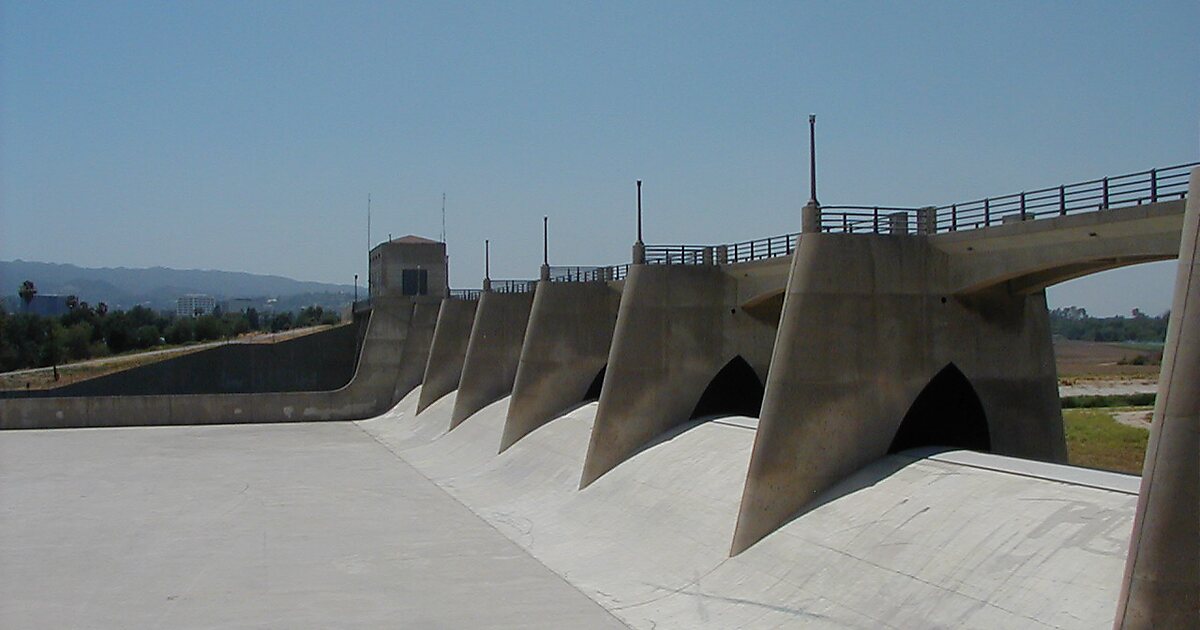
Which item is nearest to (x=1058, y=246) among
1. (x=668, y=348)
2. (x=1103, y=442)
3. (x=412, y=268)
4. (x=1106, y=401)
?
(x=668, y=348)

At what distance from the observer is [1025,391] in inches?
1053

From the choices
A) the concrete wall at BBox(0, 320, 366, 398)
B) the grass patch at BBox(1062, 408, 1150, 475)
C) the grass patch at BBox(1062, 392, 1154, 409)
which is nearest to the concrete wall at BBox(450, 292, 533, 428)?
the concrete wall at BBox(0, 320, 366, 398)

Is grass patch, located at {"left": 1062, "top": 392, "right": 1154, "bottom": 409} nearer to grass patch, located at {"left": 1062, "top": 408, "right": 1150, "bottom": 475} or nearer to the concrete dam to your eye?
grass patch, located at {"left": 1062, "top": 408, "right": 1150, "bottom": 475}

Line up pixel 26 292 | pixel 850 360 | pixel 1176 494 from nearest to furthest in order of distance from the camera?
pixel 1176 494 → pixel 850 360 → pixel 26 292

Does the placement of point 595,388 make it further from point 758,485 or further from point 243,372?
point 243,372

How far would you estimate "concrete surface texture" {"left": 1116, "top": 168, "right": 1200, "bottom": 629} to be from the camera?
1458 cm

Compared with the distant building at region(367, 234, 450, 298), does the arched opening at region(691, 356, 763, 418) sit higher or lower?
lower

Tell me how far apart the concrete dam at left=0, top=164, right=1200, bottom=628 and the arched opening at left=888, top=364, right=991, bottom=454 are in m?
0.05

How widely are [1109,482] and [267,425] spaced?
5043cm

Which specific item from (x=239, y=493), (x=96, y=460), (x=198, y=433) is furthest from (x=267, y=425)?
(x=239, y=493)

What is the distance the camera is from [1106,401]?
80625mm

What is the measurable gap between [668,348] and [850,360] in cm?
1171

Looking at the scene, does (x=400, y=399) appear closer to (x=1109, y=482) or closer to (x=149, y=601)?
(x=149, y=601)

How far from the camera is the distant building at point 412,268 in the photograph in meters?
78.5
